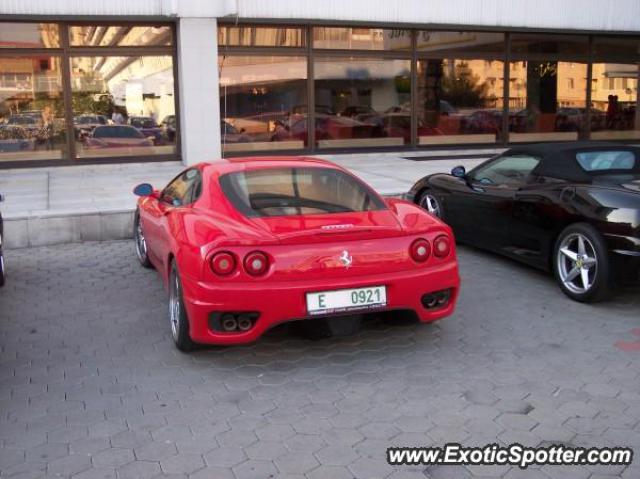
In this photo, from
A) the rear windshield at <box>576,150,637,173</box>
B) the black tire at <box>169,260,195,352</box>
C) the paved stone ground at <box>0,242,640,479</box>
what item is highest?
the rear windshield at <box>576,150,637,173</box>

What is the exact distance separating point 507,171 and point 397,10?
867 centimetres

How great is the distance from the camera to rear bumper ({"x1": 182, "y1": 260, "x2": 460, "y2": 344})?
412cm

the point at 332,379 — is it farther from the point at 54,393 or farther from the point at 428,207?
the point at 428,207

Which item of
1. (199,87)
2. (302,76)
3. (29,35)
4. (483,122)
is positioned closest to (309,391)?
(199,87)

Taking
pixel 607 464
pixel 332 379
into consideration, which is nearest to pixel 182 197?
pixel 332 379

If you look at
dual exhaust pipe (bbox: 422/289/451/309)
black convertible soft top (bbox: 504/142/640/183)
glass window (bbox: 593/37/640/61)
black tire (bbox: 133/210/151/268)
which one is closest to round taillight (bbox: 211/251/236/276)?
dual exhaust pipe (bbox: 422/289/451/309)

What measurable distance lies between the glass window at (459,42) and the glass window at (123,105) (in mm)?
5882

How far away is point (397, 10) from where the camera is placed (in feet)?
47.8

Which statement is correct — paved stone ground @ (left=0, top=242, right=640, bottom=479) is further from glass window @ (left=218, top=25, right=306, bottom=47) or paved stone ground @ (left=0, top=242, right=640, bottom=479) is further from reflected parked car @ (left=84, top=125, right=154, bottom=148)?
glass window @ (left=218, top=25, right=306, bottom=47)

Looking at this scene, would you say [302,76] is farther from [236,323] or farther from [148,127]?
[236,323]

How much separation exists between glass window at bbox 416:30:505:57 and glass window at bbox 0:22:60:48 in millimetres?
7911

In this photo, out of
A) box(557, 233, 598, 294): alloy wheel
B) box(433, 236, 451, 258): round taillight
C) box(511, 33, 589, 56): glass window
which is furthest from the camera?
box(511, 33, 589, 56): glass window

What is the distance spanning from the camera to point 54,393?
4.03 meters

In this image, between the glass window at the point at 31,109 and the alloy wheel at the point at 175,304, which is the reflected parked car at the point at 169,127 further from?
the alloy wheel at the point at 175,304
